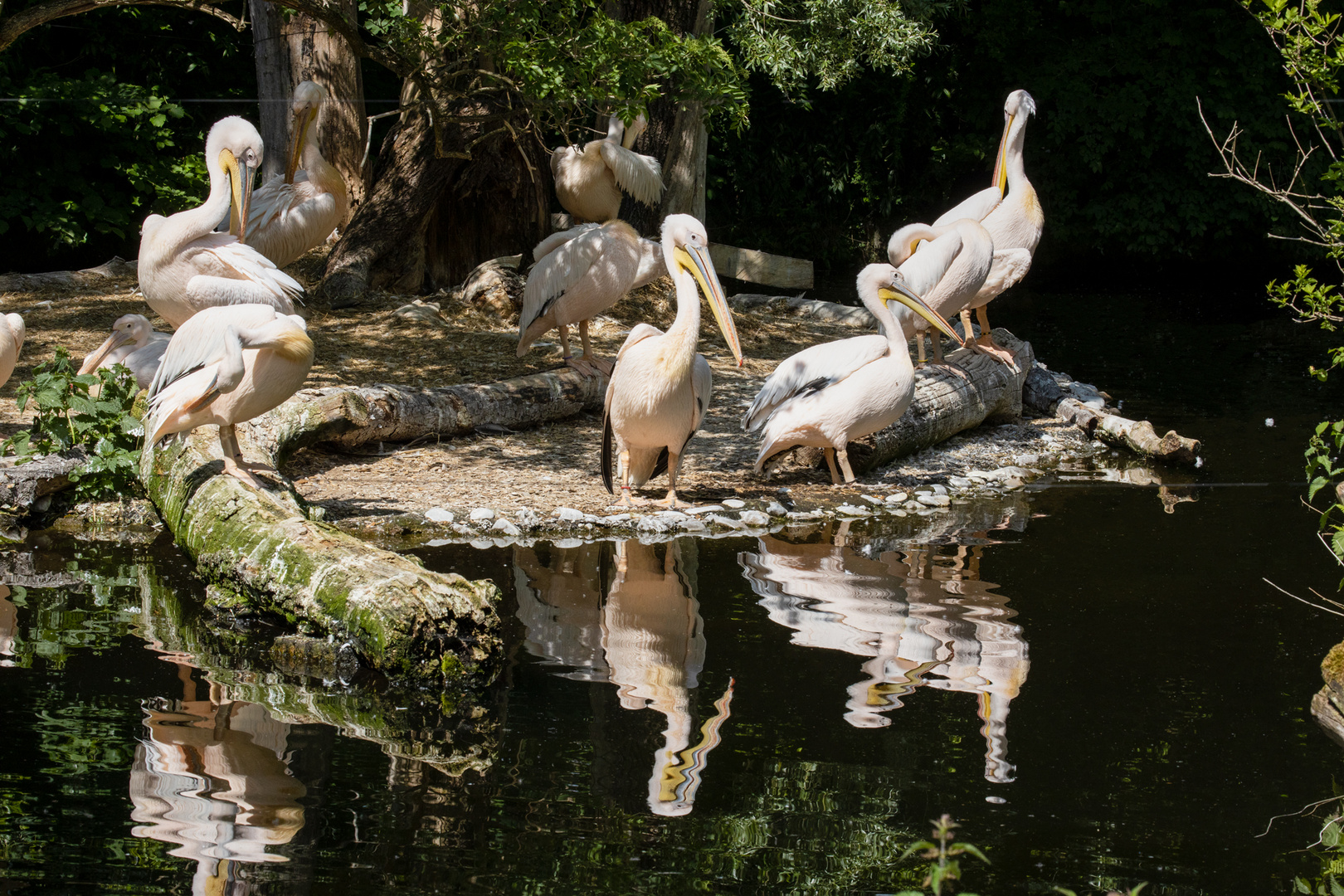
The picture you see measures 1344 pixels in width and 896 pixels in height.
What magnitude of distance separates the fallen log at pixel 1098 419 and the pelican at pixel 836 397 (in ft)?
6.08

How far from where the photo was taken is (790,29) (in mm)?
11289

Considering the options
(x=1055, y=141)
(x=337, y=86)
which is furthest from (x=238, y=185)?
(x=1055, y=141)

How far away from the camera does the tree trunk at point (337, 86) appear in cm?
940

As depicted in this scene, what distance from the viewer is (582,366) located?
7.40 m

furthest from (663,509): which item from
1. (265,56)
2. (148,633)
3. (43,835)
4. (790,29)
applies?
(790,29)

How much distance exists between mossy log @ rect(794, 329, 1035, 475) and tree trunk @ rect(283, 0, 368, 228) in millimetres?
4992

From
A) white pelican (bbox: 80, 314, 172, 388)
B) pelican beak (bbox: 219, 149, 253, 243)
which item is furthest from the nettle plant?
pelican beak (bbox: 219, 149, 253, 243)

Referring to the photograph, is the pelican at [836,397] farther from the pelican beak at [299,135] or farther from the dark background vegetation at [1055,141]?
the dark background vegetation at [1055,141]

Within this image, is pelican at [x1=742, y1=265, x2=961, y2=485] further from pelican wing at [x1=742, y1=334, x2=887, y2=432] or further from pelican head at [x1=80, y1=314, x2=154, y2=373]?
pelican head at [x1=80, y1=314, x2=154, y2=373]

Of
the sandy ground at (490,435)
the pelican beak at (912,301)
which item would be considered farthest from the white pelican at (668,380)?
the pelican beak at (912,301)

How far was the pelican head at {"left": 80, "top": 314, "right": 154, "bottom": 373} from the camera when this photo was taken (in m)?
5.96

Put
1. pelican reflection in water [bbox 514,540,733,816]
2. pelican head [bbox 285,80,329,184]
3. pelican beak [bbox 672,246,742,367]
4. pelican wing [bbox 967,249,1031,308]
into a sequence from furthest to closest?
pelican head [bbox 285,80,329,184] → pelican wing [bbox 967,249,1031,308] → pelican beak [bbox 672,246,742,367] → pelican reflection in water [bbox 514,540,733,816]

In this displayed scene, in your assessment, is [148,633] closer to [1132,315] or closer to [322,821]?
[322,821]

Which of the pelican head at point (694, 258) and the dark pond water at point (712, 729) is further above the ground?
the pelican head at point (694, 258)
